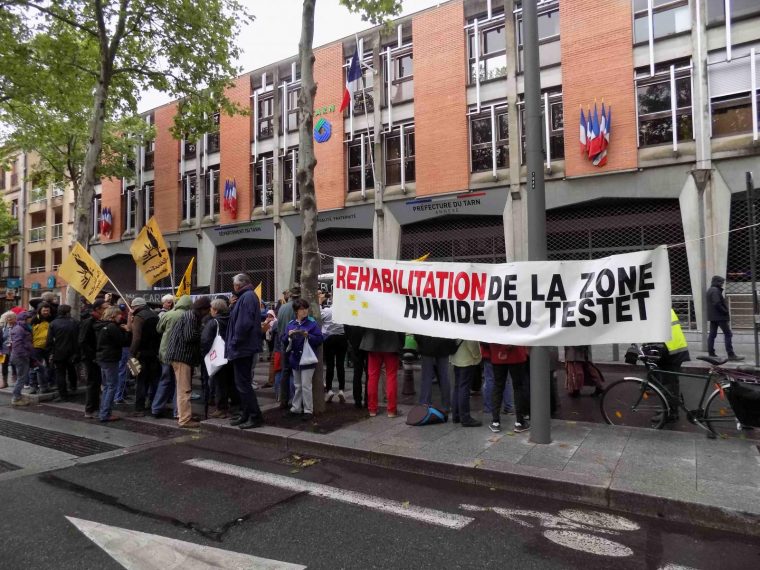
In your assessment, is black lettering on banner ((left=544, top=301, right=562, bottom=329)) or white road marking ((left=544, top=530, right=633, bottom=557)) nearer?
white road marking ((left=544, top=530, right=633, bottom=557))

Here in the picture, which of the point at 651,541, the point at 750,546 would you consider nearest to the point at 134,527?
the point at 651,541

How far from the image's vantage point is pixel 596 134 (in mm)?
16031

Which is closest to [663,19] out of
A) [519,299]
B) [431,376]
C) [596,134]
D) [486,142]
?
[596,134]

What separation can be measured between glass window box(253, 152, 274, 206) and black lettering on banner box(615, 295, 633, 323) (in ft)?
66.6

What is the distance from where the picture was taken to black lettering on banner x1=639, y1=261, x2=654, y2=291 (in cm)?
532

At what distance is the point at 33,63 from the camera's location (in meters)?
13.7

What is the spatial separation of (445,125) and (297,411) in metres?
14.5

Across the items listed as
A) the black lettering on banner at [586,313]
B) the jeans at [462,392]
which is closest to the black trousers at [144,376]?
the jeans at [462,392]

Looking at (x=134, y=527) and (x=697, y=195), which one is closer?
(x=134, y=527)

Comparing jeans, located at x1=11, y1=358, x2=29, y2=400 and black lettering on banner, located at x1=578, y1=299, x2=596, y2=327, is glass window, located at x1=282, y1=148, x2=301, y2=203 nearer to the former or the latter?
jeans, located at x1=11, y1=358, x2=29, y2=400

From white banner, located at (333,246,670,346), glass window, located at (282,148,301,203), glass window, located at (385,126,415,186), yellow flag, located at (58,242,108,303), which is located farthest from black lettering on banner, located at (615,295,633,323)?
glass window, located at (282,148,301,203)

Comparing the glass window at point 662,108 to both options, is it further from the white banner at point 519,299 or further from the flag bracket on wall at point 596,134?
the white banner at point 519,299

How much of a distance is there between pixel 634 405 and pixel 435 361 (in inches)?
99.6

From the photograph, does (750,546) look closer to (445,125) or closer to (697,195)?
(697,195)
